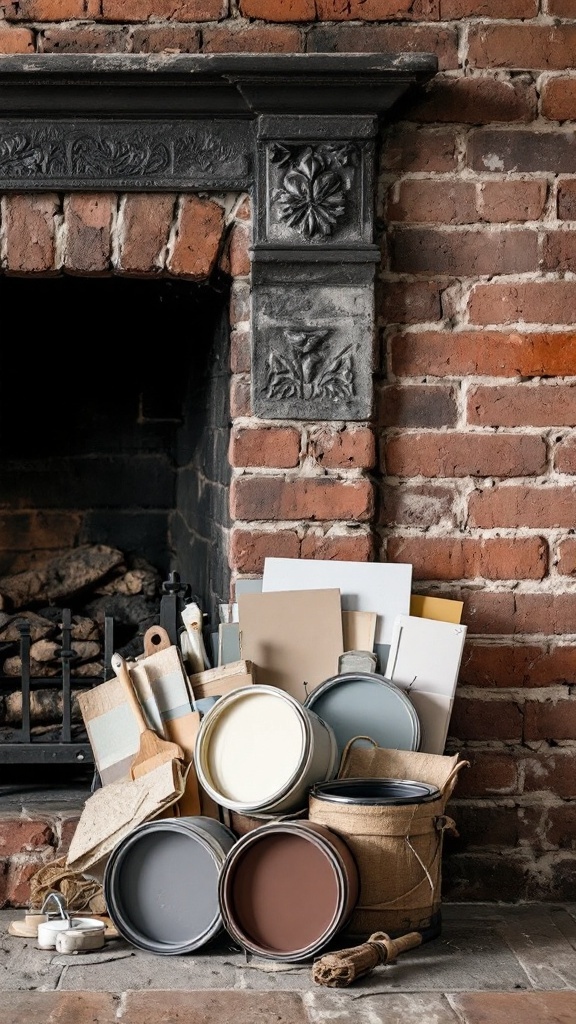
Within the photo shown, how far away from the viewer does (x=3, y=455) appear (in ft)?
10.2

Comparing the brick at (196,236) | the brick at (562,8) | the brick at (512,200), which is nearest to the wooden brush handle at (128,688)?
the brick at (196,236)

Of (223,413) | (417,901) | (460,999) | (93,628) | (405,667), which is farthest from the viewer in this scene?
(93,628)

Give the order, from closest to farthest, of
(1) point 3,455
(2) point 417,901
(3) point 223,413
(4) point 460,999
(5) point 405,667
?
(4) point 460,999
(2) point 417,901
(5) point 405,667
(3) point 223,413
(1) point 3,455

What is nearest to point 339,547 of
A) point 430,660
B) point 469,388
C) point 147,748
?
point 430,660

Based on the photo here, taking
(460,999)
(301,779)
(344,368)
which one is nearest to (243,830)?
(301,779)

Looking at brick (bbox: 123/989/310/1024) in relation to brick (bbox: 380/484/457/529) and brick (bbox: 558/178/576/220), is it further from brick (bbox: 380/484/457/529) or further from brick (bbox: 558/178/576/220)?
brick (bbox: 558/178/576/220)

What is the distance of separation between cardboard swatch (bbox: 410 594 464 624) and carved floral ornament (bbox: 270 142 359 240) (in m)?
0.82

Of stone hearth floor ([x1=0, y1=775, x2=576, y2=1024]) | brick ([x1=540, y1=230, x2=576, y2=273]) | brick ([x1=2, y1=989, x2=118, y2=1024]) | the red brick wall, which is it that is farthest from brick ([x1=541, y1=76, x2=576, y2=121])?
brick ([x1=2, y1=989, x2=118, y2=1024])

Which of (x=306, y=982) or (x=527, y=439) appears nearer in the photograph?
(x=306, y=982)

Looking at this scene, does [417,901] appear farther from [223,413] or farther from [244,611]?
[223,413]

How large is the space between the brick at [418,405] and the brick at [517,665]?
0.51 meters

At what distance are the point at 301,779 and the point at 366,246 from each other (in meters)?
1.11

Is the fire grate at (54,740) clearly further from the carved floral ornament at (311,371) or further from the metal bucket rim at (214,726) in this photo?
the carved floral ornament at (311,371)

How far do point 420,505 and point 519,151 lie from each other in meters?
0.80
